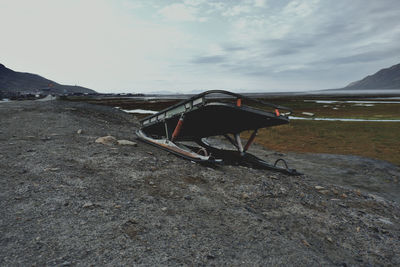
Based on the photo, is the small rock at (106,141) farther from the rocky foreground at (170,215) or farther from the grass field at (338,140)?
the grass field at (338,140)

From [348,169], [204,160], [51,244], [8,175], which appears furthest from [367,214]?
[8,175]

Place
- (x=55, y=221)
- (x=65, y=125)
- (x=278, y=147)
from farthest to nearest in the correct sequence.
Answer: (x=278, y=147)
(x=65, y=125)
(x=55, y=221)

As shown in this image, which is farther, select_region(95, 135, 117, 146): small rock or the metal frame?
select_region(95, 135, 117, 146): small rock

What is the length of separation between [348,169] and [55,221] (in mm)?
12746

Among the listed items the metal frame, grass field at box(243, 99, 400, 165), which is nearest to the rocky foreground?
the metal frame

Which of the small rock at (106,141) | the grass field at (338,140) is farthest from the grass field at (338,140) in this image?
the small rock at (106,141)

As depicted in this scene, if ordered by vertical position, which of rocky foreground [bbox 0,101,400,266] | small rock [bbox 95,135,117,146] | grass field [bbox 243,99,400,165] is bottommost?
grass field [bbox 243,99,400,165]

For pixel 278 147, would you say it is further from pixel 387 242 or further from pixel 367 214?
pixel 387 242

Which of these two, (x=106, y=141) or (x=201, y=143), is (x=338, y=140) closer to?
(x=201, y=143)

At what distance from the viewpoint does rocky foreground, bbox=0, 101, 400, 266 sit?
12.3ft

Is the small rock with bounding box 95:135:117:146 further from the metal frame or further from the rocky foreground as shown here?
the metal frame

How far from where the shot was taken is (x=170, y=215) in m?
Result: 4.89

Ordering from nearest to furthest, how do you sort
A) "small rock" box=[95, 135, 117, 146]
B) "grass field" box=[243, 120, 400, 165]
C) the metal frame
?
the metal frame → "small rock" box=[95, 135, 117, 146] → "grass field" box=[243, 120, 400, 165]

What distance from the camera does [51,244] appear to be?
3680 millimetres
